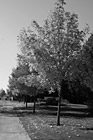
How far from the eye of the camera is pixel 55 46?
1413 cm

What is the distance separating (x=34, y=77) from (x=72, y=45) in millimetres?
2947

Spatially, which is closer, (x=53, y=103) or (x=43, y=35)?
(x=43, y=35)

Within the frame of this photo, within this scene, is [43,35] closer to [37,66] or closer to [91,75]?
[37,66]

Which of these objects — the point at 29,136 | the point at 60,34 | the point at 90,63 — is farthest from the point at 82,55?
the point at 29,136

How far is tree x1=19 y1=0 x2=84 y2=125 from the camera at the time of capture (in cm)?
1397

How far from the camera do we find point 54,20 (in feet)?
47.2

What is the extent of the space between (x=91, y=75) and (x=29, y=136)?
19.6ft

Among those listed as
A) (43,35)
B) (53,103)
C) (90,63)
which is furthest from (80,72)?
(53,103)

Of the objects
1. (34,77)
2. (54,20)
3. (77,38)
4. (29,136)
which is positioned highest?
(54,20)

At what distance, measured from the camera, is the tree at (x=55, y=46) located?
14.0 meters

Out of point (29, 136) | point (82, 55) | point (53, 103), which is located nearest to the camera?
point (29, 136)

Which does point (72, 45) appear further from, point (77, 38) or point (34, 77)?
point (34, 77)

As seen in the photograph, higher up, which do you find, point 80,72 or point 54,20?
point 54,20

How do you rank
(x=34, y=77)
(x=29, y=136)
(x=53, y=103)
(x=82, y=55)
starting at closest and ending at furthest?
1. (x=29, y=136)
2. (x=82, y=55)
3. (x=34, y=77)
4. (x=53, y=103)
